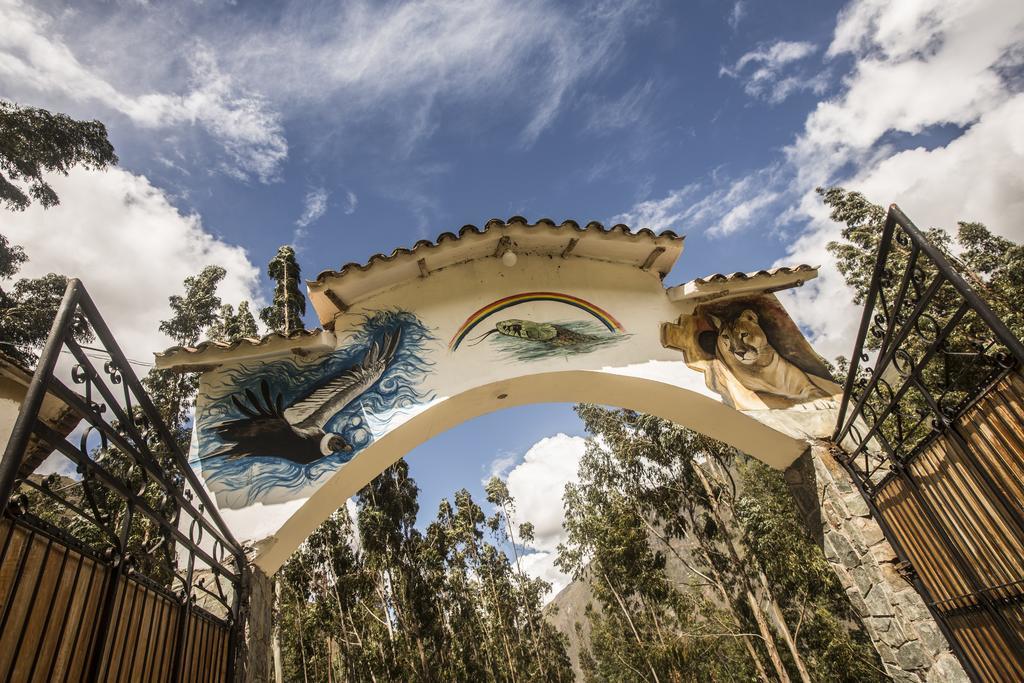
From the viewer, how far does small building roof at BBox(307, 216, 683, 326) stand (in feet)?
14.3

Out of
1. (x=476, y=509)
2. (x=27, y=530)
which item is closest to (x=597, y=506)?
(x=476, y=509)

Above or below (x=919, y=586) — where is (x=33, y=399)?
above

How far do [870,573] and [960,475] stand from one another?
1.29m

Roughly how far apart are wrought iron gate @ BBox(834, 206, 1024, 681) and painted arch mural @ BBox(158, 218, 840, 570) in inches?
41.2

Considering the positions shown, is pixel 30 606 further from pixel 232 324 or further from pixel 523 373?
pixel 232 324

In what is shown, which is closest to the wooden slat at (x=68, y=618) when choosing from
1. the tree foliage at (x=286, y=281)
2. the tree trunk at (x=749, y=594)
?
the tree foliage at (x=286, y=281)

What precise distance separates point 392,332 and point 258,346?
1.06 m

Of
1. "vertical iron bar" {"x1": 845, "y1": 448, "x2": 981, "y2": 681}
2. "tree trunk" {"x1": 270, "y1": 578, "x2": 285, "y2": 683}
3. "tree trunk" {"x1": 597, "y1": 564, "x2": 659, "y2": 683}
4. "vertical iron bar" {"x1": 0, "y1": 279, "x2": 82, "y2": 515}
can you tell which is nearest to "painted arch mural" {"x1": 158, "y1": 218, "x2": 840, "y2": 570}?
"vertical iron bar" {"x1": 845, "y1": 448, "x2": 981, "y2": 681}

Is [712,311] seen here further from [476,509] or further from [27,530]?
[476,509]

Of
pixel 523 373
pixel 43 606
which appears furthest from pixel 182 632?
pixel 523 373

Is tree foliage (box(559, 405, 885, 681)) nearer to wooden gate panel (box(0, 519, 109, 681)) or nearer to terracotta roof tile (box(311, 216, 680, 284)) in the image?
terracotta roof tile (box(311, 216, 680, 284))

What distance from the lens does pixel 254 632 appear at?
3242mm

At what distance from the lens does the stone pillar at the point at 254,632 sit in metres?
3.06

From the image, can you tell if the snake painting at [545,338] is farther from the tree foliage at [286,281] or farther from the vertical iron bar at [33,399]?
the tree foliage at [286,281]
